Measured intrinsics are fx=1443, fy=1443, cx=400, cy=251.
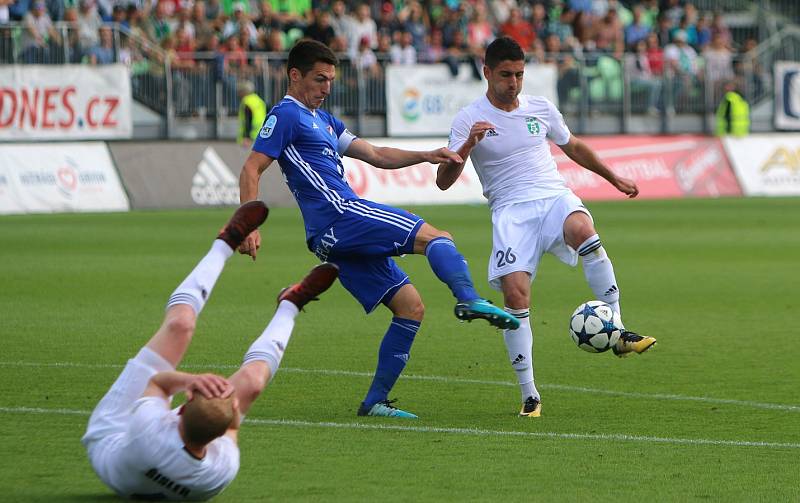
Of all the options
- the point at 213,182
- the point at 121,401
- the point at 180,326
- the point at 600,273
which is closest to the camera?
the point at 121,401

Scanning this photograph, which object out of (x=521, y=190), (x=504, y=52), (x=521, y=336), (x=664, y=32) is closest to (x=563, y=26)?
(x=664, y=32)

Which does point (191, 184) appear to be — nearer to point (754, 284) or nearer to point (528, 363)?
point (754, 284)

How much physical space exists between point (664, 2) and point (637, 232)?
15.6 meters

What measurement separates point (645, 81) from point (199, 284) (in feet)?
87.0

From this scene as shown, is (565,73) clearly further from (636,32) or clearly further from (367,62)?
(367,62)

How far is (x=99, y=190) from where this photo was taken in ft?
81.4

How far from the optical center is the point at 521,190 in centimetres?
906

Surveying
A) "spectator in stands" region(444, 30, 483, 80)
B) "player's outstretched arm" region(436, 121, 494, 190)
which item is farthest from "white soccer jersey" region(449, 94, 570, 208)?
"spectator in stands" region(444, 30, 483, 80)

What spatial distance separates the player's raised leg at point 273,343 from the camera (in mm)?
6277

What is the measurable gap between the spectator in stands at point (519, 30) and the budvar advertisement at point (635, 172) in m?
2.79

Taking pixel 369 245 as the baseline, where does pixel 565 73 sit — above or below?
below

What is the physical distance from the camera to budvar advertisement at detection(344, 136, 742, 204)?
27438mm

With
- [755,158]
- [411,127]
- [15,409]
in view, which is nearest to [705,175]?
[755,158]

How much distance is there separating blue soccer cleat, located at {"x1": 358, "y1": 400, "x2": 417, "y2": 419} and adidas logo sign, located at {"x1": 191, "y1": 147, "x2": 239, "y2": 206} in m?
17.6
